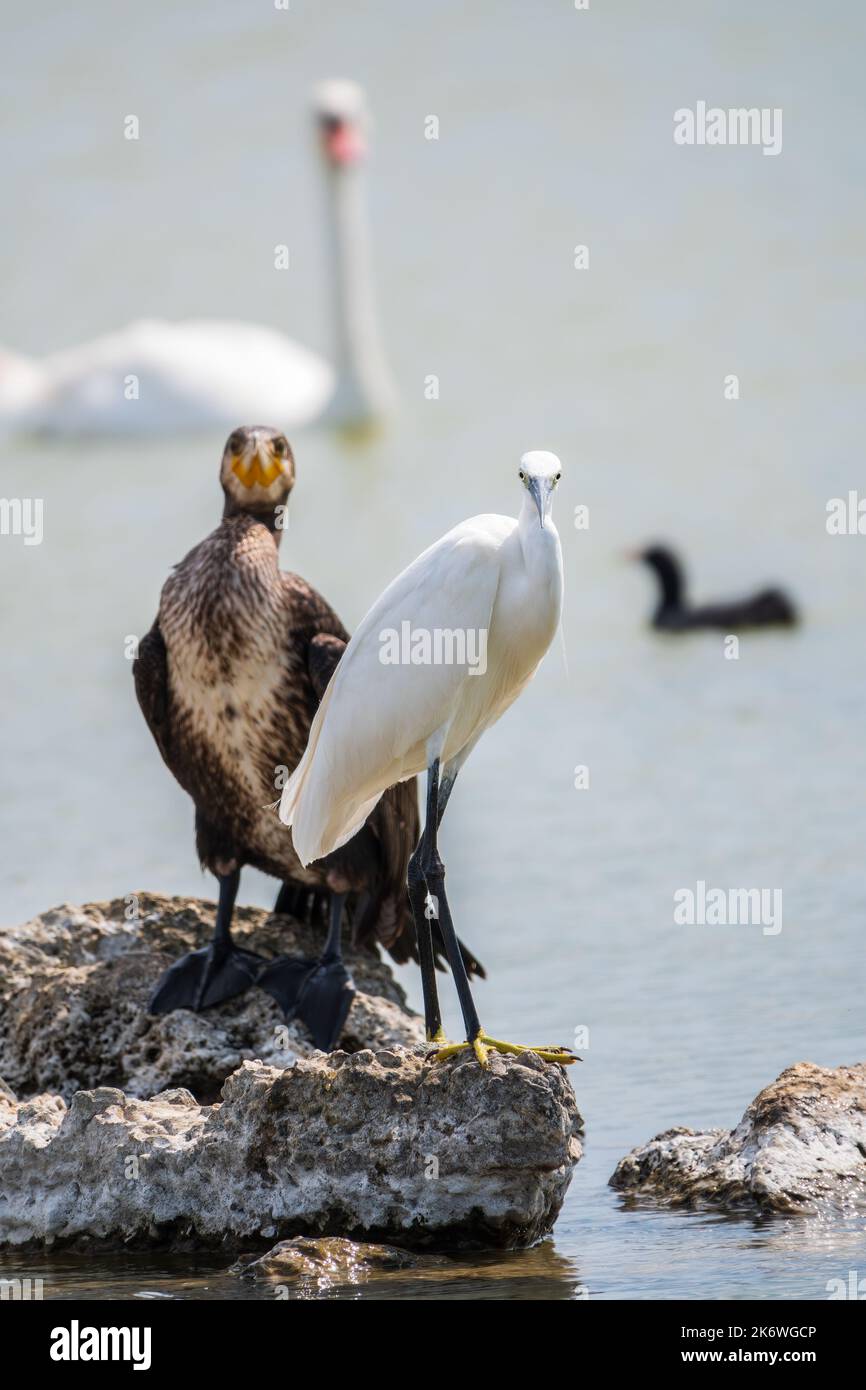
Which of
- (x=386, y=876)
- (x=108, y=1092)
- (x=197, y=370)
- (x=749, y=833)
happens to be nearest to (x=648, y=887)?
(x=749, y=833)

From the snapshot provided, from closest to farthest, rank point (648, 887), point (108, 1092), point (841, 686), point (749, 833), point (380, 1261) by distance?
point (380, 1261)
point (108, 1092)
point (648, 887)
point (749, 833)
point (841, 686)

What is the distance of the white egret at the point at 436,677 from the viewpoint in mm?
7184

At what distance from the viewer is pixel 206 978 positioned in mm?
8125

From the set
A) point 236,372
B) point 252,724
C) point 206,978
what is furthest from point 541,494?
point 236,372

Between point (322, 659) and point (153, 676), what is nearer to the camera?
point (322, 659)

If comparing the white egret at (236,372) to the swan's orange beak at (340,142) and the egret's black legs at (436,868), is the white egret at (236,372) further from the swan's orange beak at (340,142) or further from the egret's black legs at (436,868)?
the egret's black legs at (436,868)

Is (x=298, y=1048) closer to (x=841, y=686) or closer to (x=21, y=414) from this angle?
(x=841, y=686)

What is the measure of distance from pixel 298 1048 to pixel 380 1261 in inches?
62.6

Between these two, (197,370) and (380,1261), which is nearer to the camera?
(380,1261)

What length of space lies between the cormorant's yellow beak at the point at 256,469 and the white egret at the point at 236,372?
1443 cm

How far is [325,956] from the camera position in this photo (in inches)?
328

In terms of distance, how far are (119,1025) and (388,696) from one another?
Answer: 159 centimetres

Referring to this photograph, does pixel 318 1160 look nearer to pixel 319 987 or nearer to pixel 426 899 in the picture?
pixel 426 899

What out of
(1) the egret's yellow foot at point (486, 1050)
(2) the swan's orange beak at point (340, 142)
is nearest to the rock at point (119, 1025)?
(1) the egret's yellow foot at point (486, 1050)
